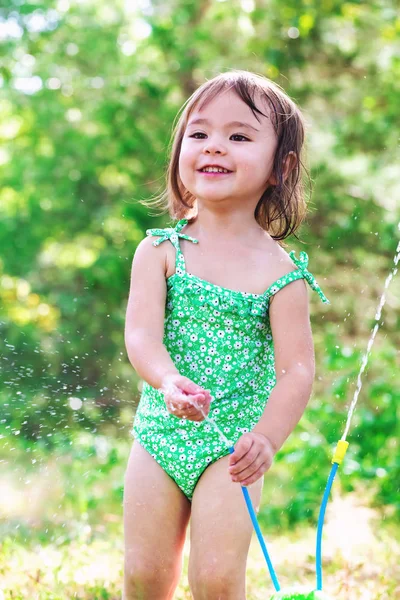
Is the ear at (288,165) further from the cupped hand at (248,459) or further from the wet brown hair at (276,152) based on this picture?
the cupped hand at (248,459)

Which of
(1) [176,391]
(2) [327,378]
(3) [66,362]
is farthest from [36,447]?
(1) [176,391]

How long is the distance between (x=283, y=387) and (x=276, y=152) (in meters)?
0.62

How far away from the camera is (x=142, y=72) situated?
6.82 m

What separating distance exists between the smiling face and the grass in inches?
52.4

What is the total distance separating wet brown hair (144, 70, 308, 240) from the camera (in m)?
2.29

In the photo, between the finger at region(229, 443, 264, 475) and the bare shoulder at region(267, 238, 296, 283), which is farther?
the bare shoulder at region(267, 238, 296, 283)

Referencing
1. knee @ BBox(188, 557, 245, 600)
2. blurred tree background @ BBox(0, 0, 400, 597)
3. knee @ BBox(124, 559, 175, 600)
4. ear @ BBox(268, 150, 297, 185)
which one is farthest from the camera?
blurred tree background @ BBox(0, 0, 400, 597)

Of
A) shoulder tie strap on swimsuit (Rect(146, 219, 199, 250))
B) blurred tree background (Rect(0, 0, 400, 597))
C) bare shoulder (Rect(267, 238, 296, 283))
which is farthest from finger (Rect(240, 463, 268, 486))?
blurred tree background (Rect(0, 0, 400, 597))

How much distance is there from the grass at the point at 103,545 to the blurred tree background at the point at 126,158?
131 centimetres

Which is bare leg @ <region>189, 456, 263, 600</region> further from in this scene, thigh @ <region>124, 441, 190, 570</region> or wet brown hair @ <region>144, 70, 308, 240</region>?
wet brown hair @ <region>144, 70, 308, 240</region>

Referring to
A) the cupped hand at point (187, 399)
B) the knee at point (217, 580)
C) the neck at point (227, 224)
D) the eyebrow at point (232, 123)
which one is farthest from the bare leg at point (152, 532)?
the eyebrow at point (232, 123)

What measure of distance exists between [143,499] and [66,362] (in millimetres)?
4791

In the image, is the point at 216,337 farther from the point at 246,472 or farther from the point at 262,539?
the point at 262,539

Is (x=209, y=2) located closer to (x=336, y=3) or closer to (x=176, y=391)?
(x=336, y=3)
